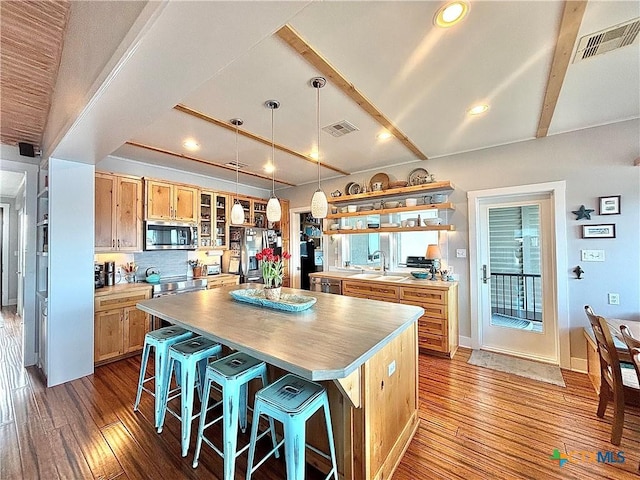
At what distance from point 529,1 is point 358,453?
2.56 metres

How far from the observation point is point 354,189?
480cm

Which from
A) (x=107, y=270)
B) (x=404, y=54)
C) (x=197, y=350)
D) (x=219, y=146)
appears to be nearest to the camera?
→ (x=404, y=54)

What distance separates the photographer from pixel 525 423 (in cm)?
217

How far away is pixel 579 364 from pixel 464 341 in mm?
1161

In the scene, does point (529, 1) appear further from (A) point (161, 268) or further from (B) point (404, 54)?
(A) point (161, 268)

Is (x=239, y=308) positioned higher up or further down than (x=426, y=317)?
higher up

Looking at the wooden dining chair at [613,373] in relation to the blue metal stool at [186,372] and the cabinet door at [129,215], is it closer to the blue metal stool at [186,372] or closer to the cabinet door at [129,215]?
the blue metal stool at [186,372]

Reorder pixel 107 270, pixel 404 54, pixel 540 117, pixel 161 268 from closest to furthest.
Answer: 1. pixel 404 54
2. pixel 540 117
3. pixel 107 270
4. pixel 161 268

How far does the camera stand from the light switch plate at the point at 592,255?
2920 mm

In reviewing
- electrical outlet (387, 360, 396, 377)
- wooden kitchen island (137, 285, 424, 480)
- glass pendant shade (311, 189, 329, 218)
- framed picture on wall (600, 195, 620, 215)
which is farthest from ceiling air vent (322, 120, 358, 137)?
framed picture on wall (600, 195, 620, 215)

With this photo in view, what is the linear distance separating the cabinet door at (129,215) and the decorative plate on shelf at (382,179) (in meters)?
3.56

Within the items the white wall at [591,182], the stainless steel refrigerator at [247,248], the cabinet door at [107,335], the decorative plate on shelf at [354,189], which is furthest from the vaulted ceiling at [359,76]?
the stainless steel refrigerator at [247,248]

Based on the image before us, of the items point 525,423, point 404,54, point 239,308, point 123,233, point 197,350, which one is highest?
point 404,54

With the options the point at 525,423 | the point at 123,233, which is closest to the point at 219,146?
the point at 123,233
